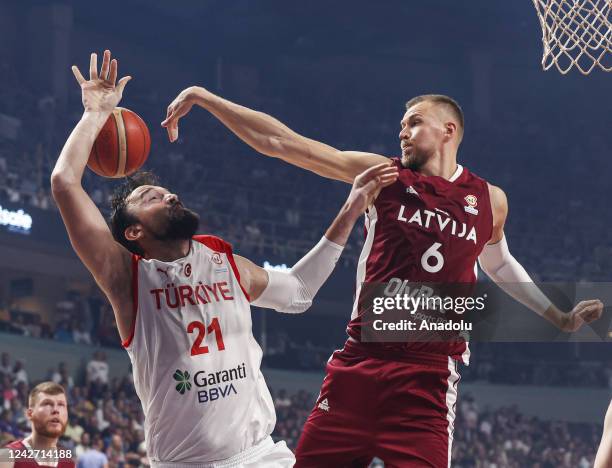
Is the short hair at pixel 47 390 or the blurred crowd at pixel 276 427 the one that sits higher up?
the short hair at pixel 47 390

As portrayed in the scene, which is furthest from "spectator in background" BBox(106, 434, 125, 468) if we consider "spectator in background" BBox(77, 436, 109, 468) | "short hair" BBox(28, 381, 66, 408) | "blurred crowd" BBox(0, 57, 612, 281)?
"short hair" BBox(28, 381, 66, 408)

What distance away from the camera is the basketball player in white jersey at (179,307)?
3.13m

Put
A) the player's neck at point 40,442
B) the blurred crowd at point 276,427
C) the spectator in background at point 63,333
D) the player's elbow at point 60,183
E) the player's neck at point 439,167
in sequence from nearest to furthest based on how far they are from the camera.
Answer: the player's elbow at point 60,183
the player's neck at point 439,167
the player's neck at point 40,442
the blurred crowd at point 276,427
the spectator in background at point 63,333

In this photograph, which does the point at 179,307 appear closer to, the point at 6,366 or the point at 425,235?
the point at 425,235

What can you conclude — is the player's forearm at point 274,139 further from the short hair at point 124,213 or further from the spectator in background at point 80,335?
the spectator in background at point 80,335

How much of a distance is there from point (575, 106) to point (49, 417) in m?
22.3

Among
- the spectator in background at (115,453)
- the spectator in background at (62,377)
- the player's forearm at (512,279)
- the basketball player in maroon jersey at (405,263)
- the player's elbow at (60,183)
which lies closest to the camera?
the player's elbow at (60,183)

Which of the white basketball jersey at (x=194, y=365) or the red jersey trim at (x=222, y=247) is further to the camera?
the red jersey trim at (x=222, y=247)

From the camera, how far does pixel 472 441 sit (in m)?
16.5

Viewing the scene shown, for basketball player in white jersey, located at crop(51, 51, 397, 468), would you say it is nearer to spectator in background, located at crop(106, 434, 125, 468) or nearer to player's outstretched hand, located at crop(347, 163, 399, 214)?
player's outstretched hand, located at crop(347, 163, 399, 214)

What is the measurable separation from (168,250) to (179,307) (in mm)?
274

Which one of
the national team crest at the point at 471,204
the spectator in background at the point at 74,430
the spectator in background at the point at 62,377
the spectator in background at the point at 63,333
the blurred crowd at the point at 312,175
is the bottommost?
the spectator in background at the point at 74,430

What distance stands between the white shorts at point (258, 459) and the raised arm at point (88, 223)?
525 millimetres

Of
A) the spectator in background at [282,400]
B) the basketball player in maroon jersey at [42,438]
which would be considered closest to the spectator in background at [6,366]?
the spectator in background at [282,400]
